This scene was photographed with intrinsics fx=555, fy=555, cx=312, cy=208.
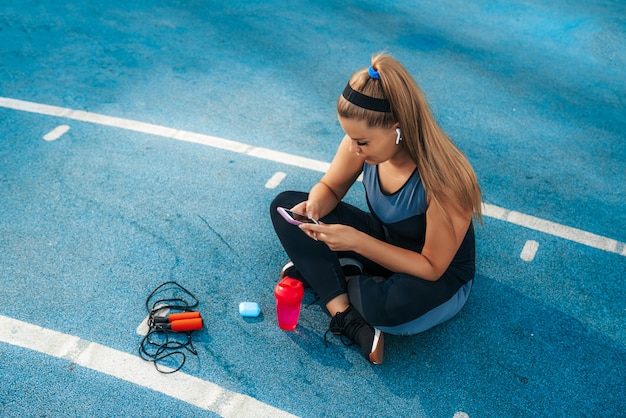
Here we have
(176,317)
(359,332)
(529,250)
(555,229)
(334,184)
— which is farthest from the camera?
(555,229)

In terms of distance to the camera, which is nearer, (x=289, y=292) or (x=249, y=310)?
(x=289, y=292)

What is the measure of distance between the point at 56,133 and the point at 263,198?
6.45 feet

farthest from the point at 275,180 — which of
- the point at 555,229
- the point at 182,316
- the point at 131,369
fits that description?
the point at 555,229

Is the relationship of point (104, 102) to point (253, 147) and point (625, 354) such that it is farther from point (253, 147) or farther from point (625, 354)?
point (625, 354)

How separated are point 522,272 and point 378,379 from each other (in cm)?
130

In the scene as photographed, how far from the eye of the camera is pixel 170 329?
10.0 feet

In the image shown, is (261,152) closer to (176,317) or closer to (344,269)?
(344,269)

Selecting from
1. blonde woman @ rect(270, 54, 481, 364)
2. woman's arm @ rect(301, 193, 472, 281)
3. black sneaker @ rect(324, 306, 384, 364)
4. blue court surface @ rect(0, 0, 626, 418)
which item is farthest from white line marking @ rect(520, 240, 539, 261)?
black sneaker @ rect(324, 306, 384, 364)

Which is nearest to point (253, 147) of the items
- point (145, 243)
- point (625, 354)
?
point (145, 243)

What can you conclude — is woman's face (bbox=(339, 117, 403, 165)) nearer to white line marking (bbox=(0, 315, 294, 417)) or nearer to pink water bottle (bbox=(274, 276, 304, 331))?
pink water bottle (bbox=(274, 276, 304, 331))

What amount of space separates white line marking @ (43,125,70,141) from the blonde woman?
2.41m

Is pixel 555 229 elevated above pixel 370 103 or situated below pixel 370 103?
below

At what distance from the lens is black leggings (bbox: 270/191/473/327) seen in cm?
285

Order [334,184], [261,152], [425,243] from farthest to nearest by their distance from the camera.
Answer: [261,152] → [334,184] → [425,243]
